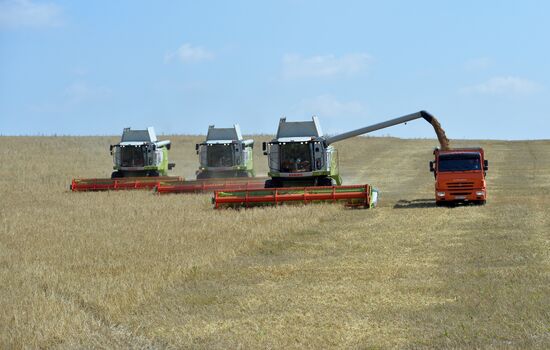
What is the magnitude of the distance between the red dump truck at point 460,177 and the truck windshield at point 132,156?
55.7ft

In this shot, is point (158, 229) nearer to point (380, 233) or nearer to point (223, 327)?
point (380, 233)

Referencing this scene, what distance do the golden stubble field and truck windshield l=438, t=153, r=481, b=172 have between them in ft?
4.84

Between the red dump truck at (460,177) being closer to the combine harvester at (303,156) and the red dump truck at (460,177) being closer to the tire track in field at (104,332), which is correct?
the combine harvester at (303,156)

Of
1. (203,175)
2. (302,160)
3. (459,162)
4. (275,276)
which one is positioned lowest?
(275,276)

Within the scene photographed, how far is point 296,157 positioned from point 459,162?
257 inches

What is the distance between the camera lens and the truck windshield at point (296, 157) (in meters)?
33.2

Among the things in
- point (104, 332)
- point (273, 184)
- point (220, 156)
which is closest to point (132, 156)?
point (220, 156)

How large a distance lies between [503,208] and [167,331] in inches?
711

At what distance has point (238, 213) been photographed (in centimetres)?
2605

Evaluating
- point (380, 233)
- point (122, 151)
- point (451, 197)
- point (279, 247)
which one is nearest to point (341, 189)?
point (451, 197)

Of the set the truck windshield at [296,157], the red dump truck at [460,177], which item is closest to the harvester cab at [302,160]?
the truck windshield at [296,157]

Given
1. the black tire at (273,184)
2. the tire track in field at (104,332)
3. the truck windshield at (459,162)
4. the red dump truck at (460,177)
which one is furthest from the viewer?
the black tire at (273,184)

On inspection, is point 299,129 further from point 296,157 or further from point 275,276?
point 275,276

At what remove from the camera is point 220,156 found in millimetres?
41531
